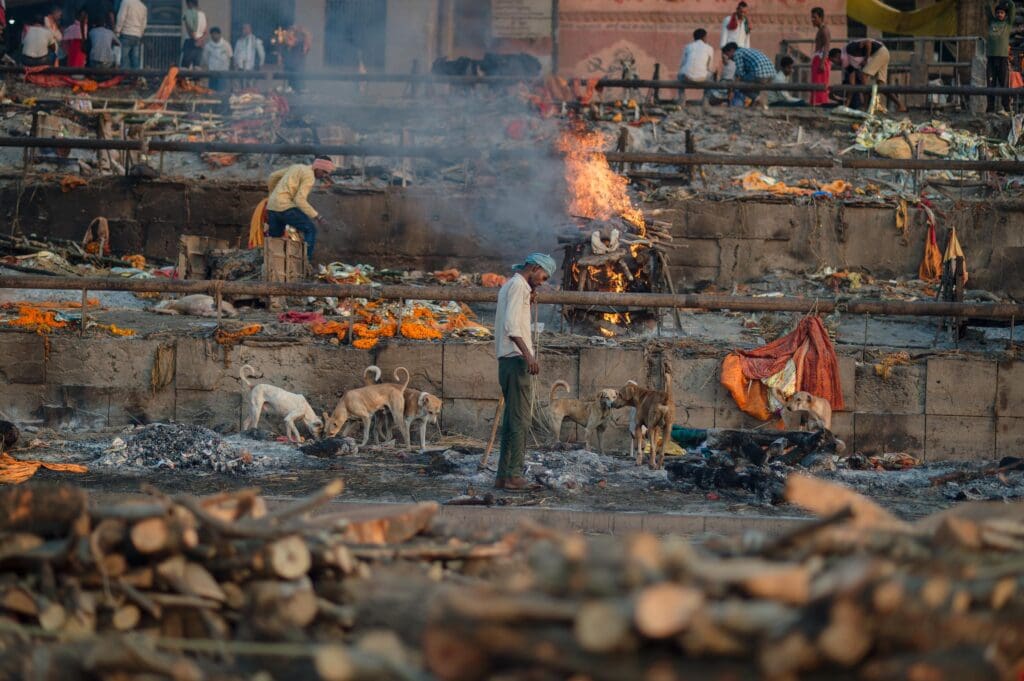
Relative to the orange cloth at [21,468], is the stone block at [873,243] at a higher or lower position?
higher

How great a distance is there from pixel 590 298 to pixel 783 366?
1.99 metres

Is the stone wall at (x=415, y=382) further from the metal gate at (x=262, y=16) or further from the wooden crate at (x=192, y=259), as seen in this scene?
the metal gate at (x=262, y=16)

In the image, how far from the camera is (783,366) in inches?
492

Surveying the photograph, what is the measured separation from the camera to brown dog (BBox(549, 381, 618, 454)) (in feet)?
39.0

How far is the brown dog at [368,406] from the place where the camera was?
12086mm

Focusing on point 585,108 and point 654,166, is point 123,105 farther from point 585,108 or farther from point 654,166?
point 654,166

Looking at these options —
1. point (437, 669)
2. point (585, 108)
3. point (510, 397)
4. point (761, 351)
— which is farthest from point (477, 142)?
point (437, 669)

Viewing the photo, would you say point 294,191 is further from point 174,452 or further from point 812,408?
point 812,408

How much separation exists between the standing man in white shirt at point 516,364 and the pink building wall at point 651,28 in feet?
55.2

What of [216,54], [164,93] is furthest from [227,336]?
[216,54]

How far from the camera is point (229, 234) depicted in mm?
18750

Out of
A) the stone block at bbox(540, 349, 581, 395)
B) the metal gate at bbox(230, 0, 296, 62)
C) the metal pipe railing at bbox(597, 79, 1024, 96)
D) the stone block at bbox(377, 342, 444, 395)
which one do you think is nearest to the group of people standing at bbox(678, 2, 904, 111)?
the metal pipe railing at bbox(597, 79, 1024, 96)

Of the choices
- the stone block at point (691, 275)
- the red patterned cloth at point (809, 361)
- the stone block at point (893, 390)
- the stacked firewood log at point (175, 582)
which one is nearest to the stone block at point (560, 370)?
the red patterned cloth at point (809, 361)

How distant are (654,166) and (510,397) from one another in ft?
32.9
